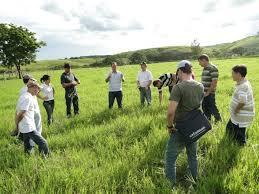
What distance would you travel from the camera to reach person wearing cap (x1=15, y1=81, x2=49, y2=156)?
717 centimetres

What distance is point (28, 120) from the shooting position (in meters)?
7.27

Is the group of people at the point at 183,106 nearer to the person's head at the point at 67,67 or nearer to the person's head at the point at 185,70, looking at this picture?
the person's head at the point at 185,70

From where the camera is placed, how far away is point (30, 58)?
56500mm

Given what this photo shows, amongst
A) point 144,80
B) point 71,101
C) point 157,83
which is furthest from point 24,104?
point 144,80

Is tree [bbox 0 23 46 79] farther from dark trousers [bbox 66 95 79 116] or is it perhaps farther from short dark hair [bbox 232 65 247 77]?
short dark hair [bbox 232 65 247 77]

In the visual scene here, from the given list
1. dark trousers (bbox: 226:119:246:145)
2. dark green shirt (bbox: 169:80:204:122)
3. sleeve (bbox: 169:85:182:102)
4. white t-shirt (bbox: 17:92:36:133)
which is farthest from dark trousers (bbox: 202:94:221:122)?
white t-shirt (bbox: 17:92:36:133)

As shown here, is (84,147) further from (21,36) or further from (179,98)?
(21,36)

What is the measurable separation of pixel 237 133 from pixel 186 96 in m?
2.56

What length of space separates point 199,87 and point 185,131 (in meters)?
0.73

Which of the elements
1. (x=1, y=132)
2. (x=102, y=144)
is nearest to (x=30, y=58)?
(x=1, y=132)

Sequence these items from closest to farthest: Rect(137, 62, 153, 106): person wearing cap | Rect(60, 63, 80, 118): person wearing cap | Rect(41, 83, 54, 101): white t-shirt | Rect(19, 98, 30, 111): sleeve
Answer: Rect(19, 98, 30, 111): sleeve → Rect(41, 83, 54, 101): white t-shirt → Rect(60, 63, 80, 118): person wearing cap → Rect(137, 62, 153, 106): person wearing cap

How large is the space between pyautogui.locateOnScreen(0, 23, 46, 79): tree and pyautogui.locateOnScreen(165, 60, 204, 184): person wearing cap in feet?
170

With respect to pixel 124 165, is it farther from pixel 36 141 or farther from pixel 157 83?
pixel 157 83

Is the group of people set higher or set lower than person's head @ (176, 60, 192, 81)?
lower
